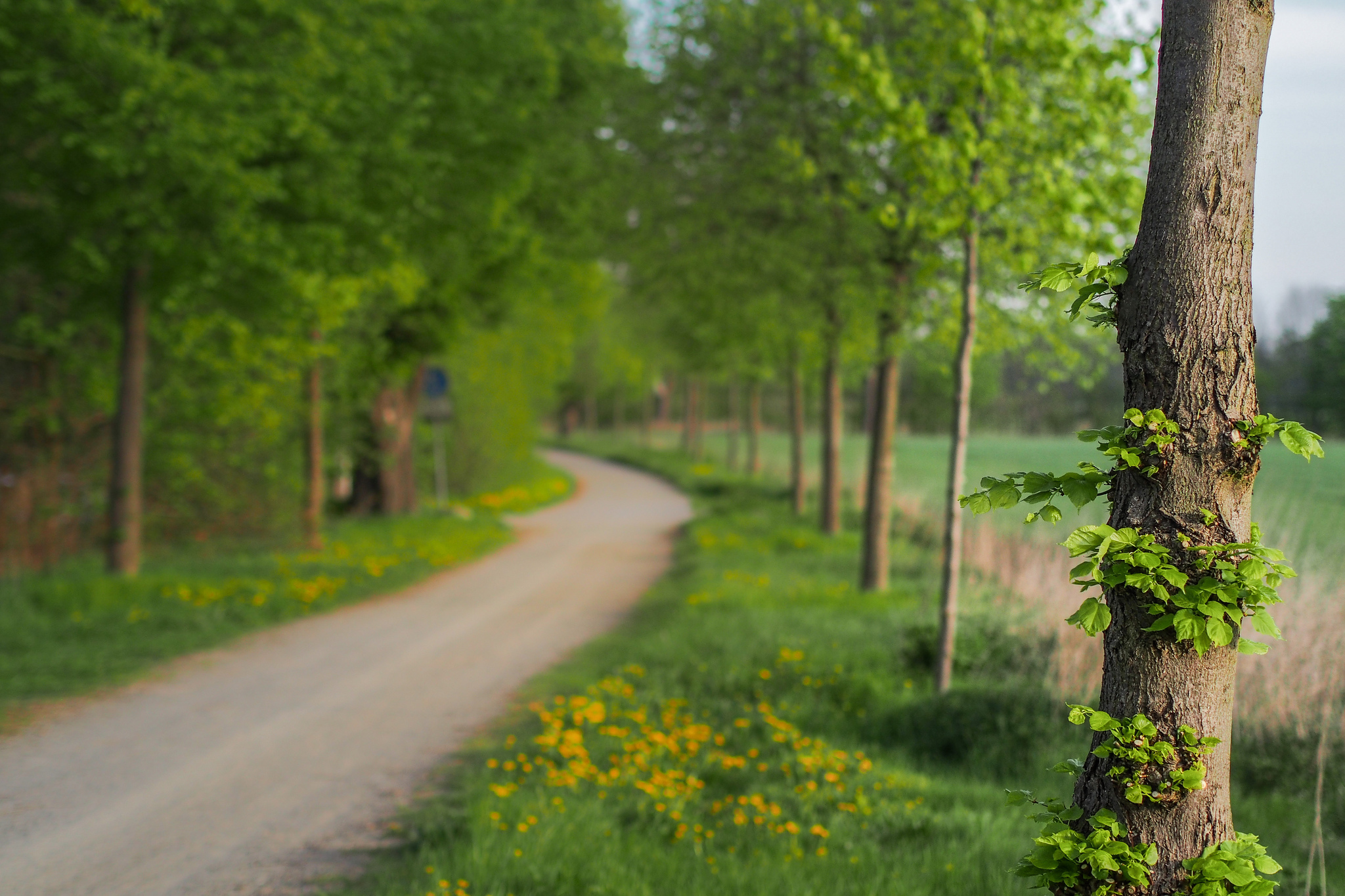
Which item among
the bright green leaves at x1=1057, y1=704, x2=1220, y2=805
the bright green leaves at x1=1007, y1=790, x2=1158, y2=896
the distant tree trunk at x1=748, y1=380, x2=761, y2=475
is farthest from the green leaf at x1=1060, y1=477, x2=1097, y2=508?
the distant tree trunk at x1=748, y1=380, x2=761, y2=475

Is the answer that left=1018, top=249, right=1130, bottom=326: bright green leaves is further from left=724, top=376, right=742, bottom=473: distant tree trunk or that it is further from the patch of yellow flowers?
left=724, top=376, right=742, bottom=473: distant tree trunk

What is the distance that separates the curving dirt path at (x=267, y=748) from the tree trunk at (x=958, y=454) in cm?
328

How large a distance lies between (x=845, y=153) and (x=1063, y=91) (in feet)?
12.3

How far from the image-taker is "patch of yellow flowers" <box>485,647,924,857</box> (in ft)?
15.4

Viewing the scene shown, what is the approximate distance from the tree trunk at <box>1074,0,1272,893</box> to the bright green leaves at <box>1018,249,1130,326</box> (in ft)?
0.24

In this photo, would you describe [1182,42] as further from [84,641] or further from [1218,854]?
[84,641]

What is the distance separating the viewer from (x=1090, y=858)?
2211mm

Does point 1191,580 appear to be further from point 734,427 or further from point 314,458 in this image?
point 734,427

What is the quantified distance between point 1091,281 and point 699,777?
157 inches

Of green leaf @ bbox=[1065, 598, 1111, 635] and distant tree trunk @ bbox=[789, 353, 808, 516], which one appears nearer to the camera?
green leaf @ bbox=[1065, 598, 1111, 635]

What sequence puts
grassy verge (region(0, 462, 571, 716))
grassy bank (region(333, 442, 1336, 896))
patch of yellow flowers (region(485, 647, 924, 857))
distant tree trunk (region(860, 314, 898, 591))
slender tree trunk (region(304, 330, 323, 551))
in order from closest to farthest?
grassy bank (region(333, 442, 1336, 896)), patch of yellow flowers (region(485, 647, 924, 857)), grassy verge (region(0, 462, 571, 716)), distant tree trunk (region(860, 314, 898, 591)), slender tree trunk (region(304, 330, 323, 551))

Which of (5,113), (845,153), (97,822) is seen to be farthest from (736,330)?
(97,822)

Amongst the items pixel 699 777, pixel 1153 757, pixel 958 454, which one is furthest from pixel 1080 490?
pixel 958 454

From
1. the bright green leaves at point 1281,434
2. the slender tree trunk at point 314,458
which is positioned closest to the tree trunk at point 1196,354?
the bright green leaves at point 1281,434
